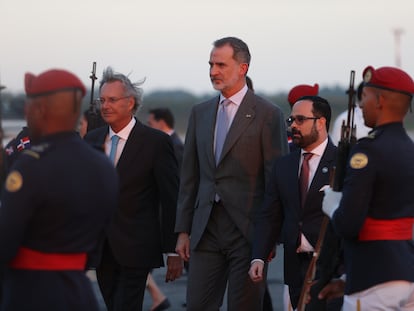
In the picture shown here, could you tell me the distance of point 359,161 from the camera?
5.84 meters

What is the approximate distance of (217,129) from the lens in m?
7.72

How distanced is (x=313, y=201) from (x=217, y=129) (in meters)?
0.92

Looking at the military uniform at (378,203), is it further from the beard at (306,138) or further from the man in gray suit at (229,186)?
the man in gray suit at (229,186)

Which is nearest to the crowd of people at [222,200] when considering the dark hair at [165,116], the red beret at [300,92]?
the red beret at [300,92]

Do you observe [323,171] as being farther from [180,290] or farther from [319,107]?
[180,290]

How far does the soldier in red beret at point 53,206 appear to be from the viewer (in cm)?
485

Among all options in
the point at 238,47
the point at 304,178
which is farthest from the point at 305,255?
the point at 238,47

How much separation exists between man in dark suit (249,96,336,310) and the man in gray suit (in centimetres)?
27

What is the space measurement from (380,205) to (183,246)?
2138 millimetres

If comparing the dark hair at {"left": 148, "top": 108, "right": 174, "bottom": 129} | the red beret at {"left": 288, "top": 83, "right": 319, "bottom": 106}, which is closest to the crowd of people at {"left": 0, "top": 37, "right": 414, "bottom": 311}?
the red beret at {"left": 288, "top": 83, "right": 319, "bottom": 106}

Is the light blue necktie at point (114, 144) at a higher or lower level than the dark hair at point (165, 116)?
higher

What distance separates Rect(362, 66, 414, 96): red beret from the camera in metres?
6.04

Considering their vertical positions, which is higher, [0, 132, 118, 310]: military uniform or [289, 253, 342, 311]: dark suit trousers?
[0, 132, 118, 310]: military uniform

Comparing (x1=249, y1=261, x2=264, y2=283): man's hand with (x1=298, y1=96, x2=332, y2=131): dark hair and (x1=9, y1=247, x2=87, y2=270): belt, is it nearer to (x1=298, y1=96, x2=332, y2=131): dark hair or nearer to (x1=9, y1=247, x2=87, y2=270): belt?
(x1=298, y1=96, x2=332, y2=131): dark hair
